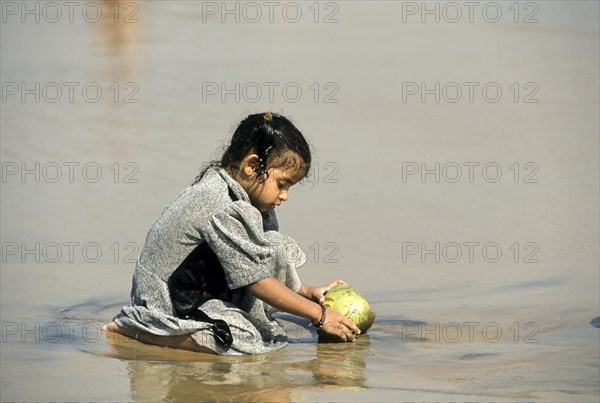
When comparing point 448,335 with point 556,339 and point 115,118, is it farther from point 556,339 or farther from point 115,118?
point 115,118

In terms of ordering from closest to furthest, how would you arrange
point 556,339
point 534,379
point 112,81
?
point 534,379, point 556,339, point 112,81

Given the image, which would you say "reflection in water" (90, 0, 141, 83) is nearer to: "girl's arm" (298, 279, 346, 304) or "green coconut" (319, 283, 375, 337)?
"girl's arm" (298, 279, 346, 304)

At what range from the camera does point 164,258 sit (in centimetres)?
512

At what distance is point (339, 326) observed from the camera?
209 inches

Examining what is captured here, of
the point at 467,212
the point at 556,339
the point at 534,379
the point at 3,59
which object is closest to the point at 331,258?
the point at 467,212

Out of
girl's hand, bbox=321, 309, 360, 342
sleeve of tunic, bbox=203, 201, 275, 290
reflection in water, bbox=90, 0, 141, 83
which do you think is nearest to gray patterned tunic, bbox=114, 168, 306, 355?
sleeve of tunic, bbox=203, 201, 275, 290

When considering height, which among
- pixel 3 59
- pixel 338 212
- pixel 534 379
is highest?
pixel 3 59

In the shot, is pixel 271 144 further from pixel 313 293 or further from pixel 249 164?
pixel 313 293

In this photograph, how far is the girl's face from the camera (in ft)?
16.7

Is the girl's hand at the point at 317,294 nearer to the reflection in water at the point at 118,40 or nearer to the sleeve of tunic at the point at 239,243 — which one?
the sleeve of tunic at the point at 239,243

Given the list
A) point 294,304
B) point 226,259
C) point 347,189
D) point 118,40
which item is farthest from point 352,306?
point 118,40

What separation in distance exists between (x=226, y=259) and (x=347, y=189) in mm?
3064

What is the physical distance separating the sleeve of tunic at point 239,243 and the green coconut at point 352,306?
0.59 meters

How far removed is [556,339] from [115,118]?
18.4ft
